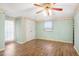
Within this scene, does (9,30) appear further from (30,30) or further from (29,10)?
(29,10)

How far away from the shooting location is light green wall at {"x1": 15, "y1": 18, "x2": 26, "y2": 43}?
152cm

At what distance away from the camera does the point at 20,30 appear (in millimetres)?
1545

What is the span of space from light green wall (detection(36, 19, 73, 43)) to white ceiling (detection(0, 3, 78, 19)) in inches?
4.9

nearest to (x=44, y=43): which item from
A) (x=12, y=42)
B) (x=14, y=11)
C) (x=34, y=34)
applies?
(x=34, y=34)

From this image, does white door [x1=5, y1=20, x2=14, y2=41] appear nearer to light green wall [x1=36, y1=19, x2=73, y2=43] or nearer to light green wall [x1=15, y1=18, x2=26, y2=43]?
light green wall [x1=15, y1=18, x2=26, y2=43]

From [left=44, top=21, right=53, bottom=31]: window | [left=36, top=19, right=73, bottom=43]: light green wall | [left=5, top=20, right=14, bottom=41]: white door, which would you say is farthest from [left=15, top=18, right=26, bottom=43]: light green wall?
[left=44, top=21, right=53, bottom=31]: window

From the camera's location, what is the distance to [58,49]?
4.71 feet

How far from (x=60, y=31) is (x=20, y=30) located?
682 millimetres

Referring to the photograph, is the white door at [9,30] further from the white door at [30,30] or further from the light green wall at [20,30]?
the white door at [30,30]

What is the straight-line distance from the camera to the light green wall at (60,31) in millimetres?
1454

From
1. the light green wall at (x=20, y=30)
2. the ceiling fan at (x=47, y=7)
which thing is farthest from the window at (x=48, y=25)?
the light green wall at (x=20, y=30)

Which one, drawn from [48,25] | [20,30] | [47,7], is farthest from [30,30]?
[47,7]

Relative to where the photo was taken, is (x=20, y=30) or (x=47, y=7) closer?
(x=47, y=7)

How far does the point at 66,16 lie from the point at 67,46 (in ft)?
1.57
